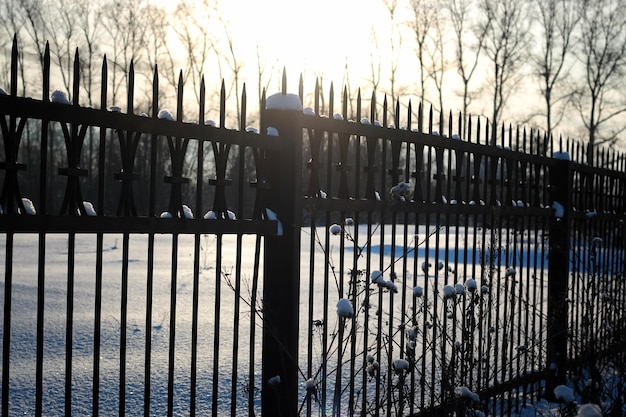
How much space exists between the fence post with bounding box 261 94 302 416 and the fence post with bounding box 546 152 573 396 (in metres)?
3.02

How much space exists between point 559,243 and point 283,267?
10.7ft

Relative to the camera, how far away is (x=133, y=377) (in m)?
4.73

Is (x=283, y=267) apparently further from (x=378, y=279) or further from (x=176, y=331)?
(x=176, y=331)

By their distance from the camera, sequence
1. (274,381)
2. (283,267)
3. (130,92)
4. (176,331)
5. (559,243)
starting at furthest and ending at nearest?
(176,331), (559,243), (283,267), (274,381), (130,92)

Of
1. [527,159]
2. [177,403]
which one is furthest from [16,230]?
[527,159]

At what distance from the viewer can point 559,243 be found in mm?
5121

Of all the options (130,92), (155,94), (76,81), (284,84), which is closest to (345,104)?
(284,84)

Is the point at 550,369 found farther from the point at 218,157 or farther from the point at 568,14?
the point at 568,14

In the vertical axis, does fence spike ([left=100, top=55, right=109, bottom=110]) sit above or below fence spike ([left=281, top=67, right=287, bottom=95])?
below

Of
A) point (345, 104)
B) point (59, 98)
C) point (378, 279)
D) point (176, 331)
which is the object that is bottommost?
point (176, 331)

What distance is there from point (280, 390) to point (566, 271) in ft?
10.9

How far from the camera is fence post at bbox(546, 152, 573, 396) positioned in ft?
16.3

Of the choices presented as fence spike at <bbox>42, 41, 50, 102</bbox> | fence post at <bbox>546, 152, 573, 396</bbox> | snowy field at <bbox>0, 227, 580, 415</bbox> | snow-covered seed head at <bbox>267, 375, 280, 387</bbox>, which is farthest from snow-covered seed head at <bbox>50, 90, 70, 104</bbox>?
fence post at <bbox>546, 152, 573, 396</bbox>

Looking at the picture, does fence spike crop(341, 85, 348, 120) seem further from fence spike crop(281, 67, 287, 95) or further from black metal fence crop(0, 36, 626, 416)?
fence spike crop(281, 67, 287, 95)
